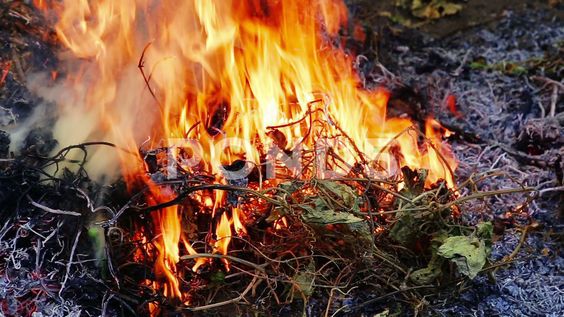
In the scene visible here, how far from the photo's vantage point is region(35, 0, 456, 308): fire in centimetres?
339

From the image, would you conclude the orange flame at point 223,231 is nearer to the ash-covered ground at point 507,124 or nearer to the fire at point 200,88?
the fire at point 200,88

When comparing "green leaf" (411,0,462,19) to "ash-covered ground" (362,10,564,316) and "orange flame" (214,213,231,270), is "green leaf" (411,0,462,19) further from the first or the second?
"orange flame" (214,213,231,270)

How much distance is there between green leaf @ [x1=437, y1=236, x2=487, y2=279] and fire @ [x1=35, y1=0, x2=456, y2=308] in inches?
22.6

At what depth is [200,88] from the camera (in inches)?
141

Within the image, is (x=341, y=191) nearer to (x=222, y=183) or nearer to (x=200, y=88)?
(x=222, y=183)

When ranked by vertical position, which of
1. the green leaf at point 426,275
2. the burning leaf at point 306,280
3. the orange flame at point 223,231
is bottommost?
the green leaf at point 426,275

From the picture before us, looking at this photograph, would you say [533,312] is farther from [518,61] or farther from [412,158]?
[518,61]

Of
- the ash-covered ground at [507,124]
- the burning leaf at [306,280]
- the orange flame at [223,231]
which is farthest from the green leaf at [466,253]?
the orange flame at [223,231]

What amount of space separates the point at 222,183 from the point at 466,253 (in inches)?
46.7

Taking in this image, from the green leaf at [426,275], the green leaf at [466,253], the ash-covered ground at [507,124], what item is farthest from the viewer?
the ash-covered ground at [507,124]

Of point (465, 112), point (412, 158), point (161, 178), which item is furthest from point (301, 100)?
point (465, 112)

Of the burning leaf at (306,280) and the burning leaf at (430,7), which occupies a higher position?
the burning leaf at (430,7)

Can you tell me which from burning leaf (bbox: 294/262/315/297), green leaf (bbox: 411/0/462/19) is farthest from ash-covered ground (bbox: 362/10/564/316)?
burning leaf (bbox: 294/262/315/297)

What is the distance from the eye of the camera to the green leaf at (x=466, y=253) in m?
2.84
